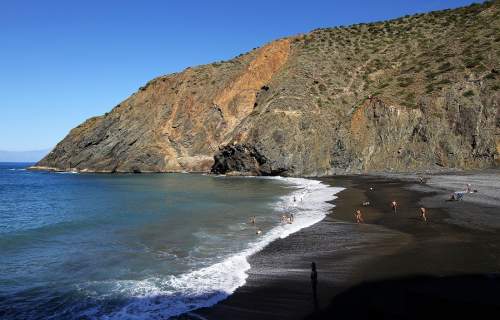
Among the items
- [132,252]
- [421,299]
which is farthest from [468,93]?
[421,299]

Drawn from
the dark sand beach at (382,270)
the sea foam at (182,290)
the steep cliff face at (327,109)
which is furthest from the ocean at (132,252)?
the steep cliff face at (327,109)

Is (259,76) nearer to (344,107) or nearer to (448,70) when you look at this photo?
(344,107)

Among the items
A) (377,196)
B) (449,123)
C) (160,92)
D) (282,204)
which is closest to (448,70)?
(449,123)

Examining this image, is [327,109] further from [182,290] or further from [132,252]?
[182,290]

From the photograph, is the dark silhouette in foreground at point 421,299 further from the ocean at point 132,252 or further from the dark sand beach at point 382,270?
the ocean at point 132,252

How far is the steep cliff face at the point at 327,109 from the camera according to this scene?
222ft

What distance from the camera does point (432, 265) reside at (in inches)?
619

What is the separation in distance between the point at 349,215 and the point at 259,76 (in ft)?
237

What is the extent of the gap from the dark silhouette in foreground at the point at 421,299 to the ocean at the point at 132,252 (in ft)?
13.5

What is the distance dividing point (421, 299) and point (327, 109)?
68.6 metres

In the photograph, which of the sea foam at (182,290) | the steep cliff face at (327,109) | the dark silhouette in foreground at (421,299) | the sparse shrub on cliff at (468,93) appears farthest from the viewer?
the steep cliff face at (327,109)

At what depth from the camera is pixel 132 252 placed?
2062cm

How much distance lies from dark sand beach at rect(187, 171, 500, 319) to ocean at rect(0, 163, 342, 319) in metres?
1.44

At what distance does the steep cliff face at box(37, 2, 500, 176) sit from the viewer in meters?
67.8
